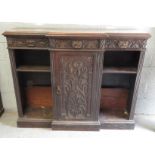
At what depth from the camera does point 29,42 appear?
1.86 meters

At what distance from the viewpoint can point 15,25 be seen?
7.00ft

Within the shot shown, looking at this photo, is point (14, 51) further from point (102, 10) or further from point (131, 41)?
point (131, 41)

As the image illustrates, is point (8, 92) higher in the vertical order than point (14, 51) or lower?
lower

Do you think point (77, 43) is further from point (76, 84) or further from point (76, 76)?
point (76, 84)

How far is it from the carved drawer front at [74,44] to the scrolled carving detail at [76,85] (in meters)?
0.12

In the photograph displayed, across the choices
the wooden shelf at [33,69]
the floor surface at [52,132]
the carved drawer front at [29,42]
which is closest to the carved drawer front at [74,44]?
the carved drawer front at [29,42]

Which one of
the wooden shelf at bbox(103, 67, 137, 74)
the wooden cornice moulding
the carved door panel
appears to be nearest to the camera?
the wooden cornice moulding

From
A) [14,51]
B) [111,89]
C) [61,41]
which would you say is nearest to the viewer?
[61,41]

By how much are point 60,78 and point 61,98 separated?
259mm

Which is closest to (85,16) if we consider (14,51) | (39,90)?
(14,51)

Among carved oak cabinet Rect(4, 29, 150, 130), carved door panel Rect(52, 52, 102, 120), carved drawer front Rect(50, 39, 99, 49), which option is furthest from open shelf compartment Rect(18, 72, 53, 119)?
carved drawer front Rect(50, 39, 99, 49)

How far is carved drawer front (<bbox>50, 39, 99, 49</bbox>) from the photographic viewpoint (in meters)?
1.79

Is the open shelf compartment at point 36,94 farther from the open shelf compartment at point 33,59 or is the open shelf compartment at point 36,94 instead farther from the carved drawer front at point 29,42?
the carved drawer front at point 29,42

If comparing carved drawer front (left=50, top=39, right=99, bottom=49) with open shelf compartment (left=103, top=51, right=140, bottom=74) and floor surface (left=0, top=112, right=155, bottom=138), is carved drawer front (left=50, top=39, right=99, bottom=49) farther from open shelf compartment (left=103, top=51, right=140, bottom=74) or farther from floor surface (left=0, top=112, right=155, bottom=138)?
floor surface (left=0, top=112, right=155, bottom=138)
